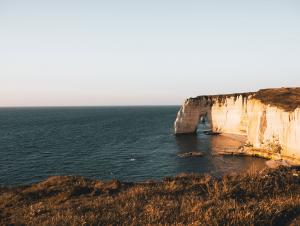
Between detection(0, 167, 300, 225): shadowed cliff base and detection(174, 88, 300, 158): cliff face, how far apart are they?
1178 inches

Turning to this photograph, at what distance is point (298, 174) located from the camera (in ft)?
49.5

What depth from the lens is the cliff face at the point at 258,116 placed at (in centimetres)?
4219

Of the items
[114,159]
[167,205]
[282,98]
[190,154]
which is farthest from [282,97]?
[167,205]

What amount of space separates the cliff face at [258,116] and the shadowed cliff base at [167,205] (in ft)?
98.2

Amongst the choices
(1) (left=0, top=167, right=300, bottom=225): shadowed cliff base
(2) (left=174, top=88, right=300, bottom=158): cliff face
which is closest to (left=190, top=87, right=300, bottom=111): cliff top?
(2) (left=174, top=88, right=300, bottom=158): cliff face

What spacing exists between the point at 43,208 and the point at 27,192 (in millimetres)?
4968

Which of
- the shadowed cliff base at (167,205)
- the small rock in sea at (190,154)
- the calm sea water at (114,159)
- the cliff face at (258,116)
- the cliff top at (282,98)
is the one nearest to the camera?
the shadowed cliff base at (167,205)

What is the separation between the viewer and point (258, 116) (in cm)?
5219

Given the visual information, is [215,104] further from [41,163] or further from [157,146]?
[41,163]

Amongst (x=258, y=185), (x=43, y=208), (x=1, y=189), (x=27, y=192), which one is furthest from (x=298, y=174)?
(x=1, y=189)

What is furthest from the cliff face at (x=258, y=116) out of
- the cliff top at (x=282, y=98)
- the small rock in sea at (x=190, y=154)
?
the small rock in sea at (x=190, y=154)

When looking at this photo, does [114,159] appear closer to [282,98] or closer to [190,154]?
[190,154]

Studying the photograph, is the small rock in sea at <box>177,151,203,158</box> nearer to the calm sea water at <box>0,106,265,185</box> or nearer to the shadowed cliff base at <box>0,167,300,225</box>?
the calm sea water at <box>0,106,265,185</box>

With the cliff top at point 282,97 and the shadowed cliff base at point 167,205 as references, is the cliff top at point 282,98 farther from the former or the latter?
the shadowed cliff base at point 167,205
